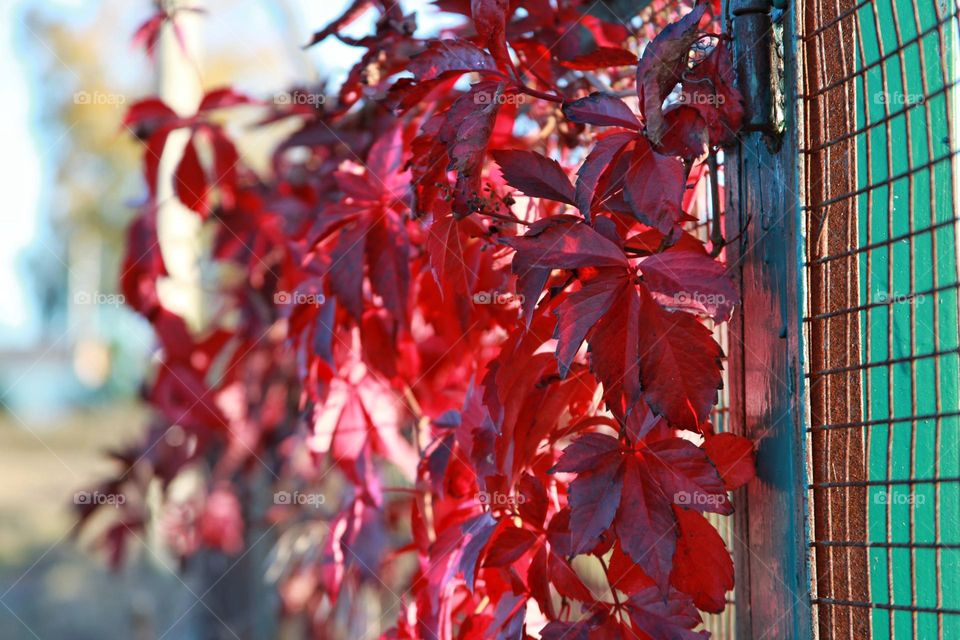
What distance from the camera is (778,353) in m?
0.78

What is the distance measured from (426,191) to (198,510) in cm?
180

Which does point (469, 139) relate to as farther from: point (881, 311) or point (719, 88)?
point (881, 311)

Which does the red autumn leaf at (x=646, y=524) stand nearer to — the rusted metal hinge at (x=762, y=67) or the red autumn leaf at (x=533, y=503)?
the red autumn leaf at (x=533, y=503)

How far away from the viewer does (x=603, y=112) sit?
0.74 meters

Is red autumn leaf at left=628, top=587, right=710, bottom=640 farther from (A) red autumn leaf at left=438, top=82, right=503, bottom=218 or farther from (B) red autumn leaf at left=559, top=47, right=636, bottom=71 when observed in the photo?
(B) red autumn leaf at left=559, top=47, right=636, bottom=71

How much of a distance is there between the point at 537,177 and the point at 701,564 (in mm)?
337

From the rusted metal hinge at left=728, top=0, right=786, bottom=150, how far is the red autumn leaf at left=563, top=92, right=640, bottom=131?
124mm

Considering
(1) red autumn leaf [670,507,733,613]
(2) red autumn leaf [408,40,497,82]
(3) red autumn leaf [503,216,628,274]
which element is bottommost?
(1) red autumn leaf [670,507,733,613]

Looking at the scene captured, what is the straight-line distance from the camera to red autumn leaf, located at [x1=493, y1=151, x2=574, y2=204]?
0.76 meters

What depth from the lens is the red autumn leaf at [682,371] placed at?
67 centimetres

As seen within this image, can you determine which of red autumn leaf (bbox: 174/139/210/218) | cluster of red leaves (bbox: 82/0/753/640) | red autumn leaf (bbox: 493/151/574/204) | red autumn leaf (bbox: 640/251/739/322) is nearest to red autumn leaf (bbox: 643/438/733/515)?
cluster of red leaves (bbox: 82/0/753/640)

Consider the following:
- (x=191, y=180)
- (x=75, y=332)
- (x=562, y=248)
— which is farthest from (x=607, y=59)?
(x=75, y=332)

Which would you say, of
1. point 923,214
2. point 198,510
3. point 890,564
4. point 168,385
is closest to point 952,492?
point 890,564

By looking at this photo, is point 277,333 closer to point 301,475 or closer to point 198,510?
point 301,475
